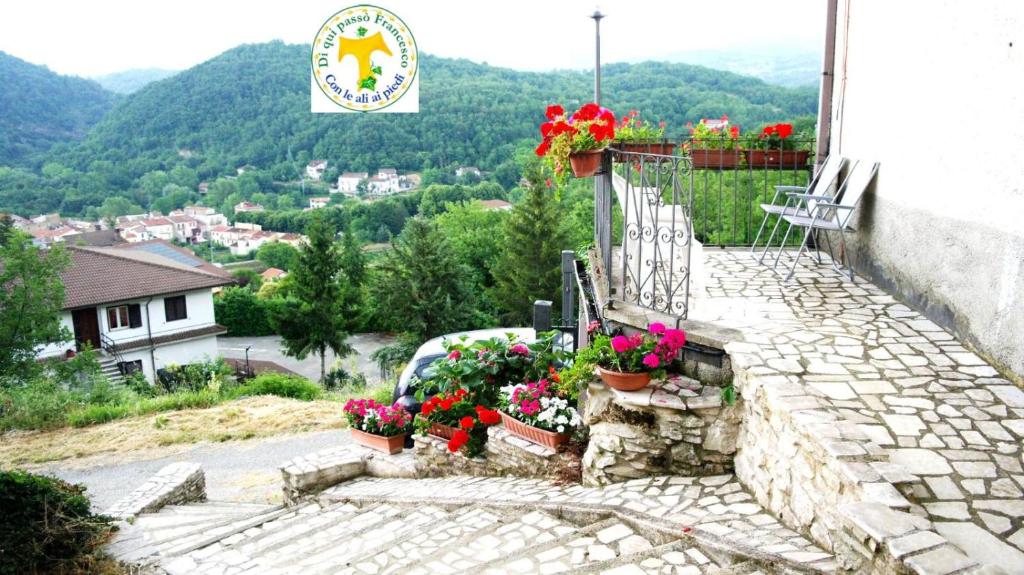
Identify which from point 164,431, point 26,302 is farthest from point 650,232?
point 26,302

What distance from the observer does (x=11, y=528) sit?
458cm

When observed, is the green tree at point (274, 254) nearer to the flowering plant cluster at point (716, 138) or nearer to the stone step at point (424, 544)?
the flowering plant cluster at point (716, 138)

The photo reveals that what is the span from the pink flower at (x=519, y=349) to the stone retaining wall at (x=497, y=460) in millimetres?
725

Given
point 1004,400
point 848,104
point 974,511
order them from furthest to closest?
point 848,104 < point 1004,400 < point 974,511

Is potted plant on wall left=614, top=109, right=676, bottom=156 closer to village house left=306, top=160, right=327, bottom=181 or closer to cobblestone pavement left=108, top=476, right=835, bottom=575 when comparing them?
cobblestone pavement left=108, top=476, right=835, bottom=575

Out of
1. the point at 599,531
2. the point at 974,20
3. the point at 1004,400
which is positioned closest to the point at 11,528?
the point at 599,531

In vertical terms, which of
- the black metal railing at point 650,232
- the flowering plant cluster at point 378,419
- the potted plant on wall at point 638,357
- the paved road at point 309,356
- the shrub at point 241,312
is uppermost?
the black metal railing at point 650,232

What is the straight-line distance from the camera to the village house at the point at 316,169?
130ft

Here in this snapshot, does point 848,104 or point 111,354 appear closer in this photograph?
point 848,104

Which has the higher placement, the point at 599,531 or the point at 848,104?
the point at 848,104

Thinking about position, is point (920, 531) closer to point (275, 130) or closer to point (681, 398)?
point (681, 398)

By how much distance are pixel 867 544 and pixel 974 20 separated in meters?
3.28

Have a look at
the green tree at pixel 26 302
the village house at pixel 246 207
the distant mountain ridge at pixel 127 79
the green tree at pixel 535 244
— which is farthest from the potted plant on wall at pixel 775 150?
the distant mountain ridge at pixel 127 79

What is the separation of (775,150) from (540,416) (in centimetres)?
388
